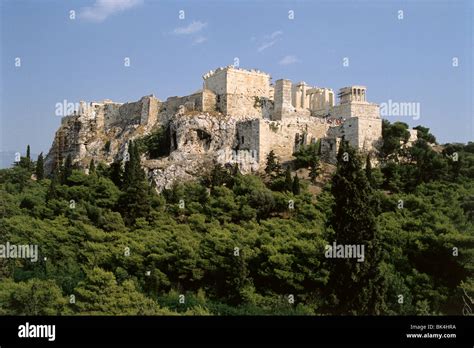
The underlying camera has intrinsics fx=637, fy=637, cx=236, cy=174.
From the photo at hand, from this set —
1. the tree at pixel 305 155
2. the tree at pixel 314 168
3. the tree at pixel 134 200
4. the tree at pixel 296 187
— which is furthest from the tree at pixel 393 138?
the tree at pixel 134 200

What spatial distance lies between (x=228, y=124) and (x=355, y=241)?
923 inches

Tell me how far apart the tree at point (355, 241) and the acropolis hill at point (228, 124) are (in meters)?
18.9

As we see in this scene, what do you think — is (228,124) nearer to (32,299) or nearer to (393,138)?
(393,138)

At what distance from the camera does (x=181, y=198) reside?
3500 cm

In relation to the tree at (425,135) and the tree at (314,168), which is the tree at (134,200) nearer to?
the tree at (314,168)

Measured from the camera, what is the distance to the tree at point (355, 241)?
19312 mm

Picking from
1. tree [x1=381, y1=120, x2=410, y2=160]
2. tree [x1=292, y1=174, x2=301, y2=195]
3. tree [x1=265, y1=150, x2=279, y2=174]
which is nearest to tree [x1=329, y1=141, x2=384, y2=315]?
tree [x1=292, y1=174, x2=301, y2=195]

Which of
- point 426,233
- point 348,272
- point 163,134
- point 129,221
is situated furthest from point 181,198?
point 348,272

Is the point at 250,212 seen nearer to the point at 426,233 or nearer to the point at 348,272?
the point at 426,233

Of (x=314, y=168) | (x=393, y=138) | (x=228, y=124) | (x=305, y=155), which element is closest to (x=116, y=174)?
(x=228, y=124)

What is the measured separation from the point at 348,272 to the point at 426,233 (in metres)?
7.25

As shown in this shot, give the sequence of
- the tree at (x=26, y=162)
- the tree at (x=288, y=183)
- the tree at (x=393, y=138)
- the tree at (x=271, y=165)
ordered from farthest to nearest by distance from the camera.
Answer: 1. the tree at (x=26, y=162)
2. the tree at (x=393, y=138)
3. the tree at (x=271, y=165)
4. the tree at (x=288, y=183)
